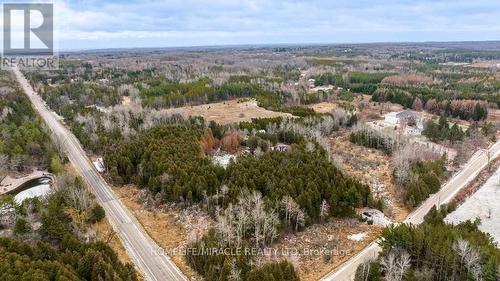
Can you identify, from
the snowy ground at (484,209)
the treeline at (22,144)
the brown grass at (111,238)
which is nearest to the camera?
the brown grass at (111,238)

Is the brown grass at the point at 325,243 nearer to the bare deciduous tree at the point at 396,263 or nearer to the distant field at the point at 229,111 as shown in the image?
the bare deciduous tree at the point at 396,263

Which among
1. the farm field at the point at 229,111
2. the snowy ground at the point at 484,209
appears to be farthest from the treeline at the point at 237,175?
the farm field at the point at 229,111

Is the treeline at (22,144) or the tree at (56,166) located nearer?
the tree at (56,166)

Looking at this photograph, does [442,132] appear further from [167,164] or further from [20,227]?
[20,227]

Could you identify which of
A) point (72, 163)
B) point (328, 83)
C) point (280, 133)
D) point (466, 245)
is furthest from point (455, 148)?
point (328, 83)

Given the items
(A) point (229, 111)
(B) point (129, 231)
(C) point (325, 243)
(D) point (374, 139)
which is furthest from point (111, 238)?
(A) point (229, 111)

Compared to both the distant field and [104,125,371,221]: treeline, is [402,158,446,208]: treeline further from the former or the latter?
the distant field
